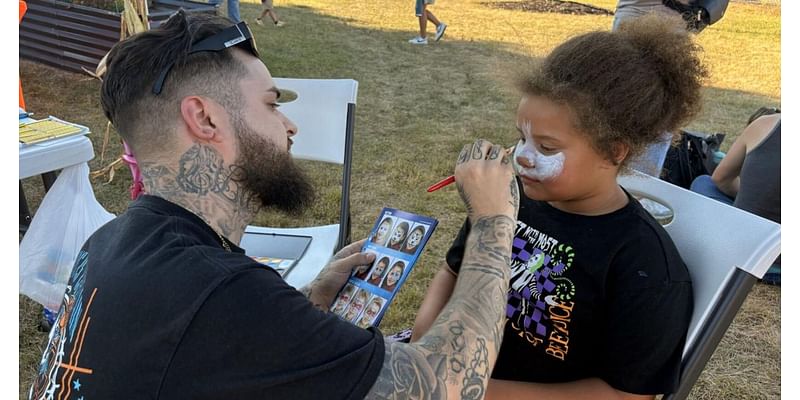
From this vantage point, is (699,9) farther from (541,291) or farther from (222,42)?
(222,42)

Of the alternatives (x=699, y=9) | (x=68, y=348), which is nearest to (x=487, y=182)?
(x=68, y=348)

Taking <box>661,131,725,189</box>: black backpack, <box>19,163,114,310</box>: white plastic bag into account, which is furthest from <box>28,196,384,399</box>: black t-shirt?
<box>661,131,725,189</box>: black backpack

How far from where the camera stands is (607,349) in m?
1.35

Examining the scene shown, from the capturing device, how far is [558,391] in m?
1.44

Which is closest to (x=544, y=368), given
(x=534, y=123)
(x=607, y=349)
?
(x=607, y=349)

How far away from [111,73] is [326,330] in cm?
82

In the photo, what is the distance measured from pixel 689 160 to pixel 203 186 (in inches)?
136

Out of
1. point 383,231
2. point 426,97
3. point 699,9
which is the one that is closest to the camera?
point 383,231

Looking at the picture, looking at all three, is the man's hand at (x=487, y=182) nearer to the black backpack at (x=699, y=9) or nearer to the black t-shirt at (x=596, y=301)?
the black t-shirt at (x=596, y=301)

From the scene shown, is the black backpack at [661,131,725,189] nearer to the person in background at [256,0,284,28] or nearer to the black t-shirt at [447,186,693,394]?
the black t-shirt at [447,186,693,394]

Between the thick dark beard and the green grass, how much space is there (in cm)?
75

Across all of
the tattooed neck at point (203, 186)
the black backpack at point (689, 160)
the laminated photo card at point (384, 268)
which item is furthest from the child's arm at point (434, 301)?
the black backpack at point (689, 160)

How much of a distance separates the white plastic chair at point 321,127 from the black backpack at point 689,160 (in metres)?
2.15
